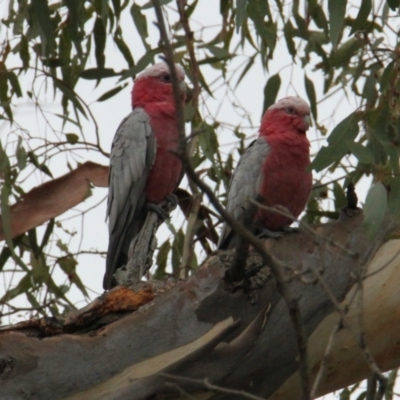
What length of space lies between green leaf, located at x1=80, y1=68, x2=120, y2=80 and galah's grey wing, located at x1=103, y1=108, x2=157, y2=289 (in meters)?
0.26

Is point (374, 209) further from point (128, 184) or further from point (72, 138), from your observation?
point (72, 138)

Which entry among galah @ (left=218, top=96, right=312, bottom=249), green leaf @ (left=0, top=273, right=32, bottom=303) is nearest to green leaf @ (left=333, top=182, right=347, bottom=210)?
galah @ (left=218, top=96, right=312, bottom=249)

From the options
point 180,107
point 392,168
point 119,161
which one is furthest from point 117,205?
point 180,107

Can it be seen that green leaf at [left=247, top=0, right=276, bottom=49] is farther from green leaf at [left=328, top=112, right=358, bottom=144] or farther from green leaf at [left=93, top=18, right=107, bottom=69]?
green leaf at [left=93, top=18, right=107, bottom=69]

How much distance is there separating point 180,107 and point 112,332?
1032 mm

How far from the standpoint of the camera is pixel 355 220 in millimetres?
2438

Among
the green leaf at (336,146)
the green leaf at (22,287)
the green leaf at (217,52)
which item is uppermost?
the green leaf at (217,52)

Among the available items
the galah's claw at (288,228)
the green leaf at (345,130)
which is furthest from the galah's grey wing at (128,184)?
the green leaf at (345,130)

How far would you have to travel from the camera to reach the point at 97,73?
3.46 metres

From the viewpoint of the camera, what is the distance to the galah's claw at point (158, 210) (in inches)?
131

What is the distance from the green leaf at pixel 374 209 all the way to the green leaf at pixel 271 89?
1.50 m

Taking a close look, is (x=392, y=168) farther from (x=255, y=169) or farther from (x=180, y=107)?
(x=180, y=107)

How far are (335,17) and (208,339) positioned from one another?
3.42ft

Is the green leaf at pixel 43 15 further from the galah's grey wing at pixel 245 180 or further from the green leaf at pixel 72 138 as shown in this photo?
the galah's grey wing at pixel 245 180
